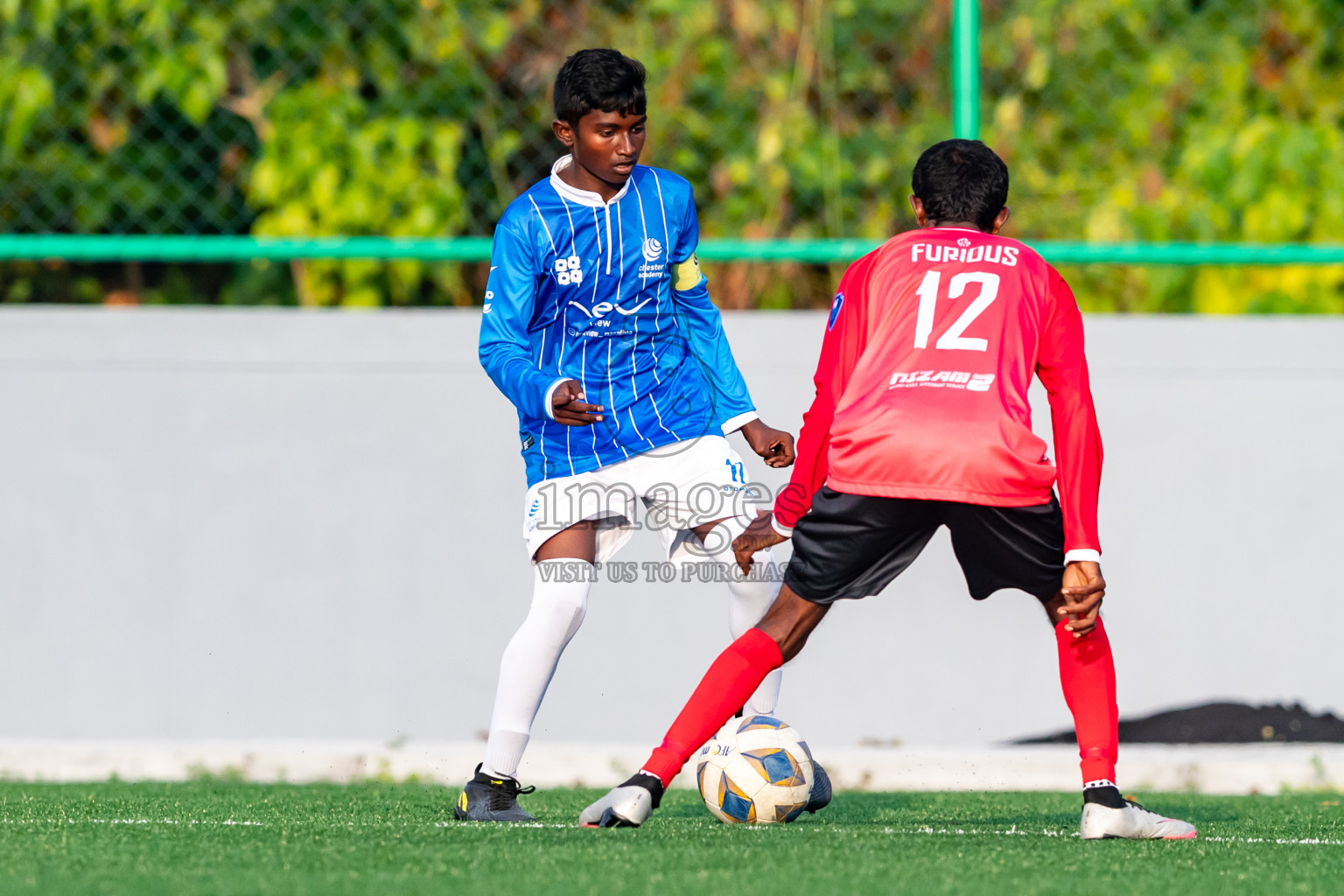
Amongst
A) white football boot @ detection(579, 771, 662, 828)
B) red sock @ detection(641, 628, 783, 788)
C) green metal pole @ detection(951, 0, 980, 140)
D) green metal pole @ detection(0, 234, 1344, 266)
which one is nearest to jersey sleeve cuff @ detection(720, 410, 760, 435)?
red sock @ detection(641, 628, 783, 788)

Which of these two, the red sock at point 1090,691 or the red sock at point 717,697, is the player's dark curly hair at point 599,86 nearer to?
the red sock at point 717,697

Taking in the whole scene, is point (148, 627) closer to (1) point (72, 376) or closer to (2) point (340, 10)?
(1) point (72, 376)

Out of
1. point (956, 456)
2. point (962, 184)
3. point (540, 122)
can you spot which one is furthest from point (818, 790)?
point (540, 122)

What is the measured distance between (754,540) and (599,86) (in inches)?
46.8

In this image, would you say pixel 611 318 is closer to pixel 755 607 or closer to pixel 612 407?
pixel 612 407

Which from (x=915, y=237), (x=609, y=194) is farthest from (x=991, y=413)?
(x=609, y=194)

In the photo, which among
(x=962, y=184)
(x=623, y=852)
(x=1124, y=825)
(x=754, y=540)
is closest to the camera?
(x=623, y=852)

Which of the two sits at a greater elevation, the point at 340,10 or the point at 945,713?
the point at 340,10

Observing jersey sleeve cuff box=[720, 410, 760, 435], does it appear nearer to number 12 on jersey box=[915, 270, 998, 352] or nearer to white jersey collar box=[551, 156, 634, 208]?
white jersey collar box=[551, 156, 634, 208]

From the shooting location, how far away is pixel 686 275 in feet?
13.8

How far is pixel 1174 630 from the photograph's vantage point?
5805mm

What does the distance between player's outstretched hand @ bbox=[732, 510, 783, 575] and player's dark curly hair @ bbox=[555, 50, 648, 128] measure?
3.54 ft

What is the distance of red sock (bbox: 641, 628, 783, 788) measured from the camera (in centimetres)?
366

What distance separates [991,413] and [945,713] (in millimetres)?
2590
